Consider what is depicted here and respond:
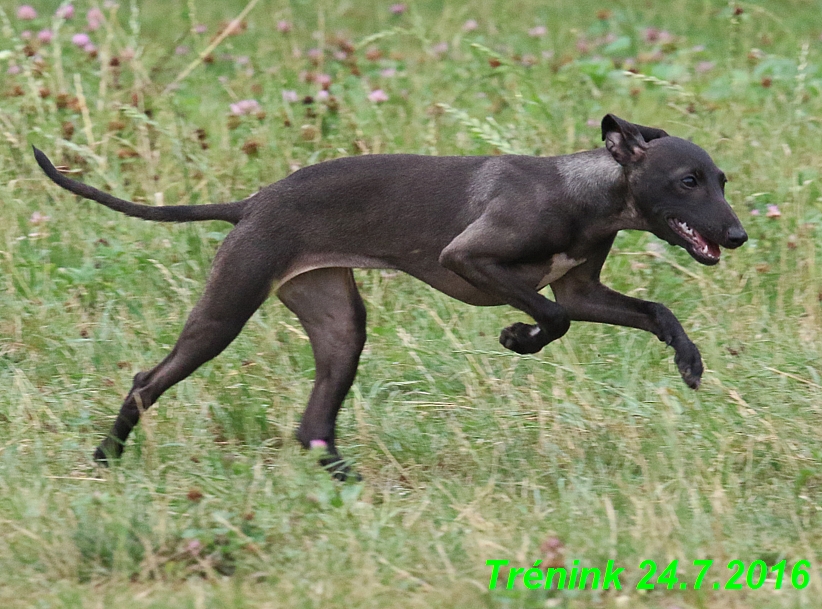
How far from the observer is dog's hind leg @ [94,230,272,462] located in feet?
16.0

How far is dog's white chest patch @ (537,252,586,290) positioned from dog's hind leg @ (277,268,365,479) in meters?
0.77

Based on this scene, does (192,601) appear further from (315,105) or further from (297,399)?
(315,105)

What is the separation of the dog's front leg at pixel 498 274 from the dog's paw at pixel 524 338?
0.08 meters

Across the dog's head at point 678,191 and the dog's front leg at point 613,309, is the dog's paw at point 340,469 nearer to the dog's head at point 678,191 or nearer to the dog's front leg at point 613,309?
the dog's front leg at point 613,309

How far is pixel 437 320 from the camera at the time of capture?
5996 millimetres

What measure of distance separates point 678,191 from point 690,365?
0.61 metres

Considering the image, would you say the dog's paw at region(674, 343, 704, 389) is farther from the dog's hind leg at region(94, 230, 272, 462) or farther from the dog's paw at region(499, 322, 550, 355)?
the dog's hind leg at region(94, 230, 272, 462)

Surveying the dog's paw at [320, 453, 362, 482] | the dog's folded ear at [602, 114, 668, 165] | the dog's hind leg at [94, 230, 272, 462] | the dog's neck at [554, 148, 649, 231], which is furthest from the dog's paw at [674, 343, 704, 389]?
the dog's hind leg at [94, 230, 272, 462]

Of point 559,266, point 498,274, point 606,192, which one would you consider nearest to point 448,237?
point 498,274

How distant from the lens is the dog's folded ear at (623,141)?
4777 mm

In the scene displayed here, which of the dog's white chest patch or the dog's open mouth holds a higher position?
the dog's open mouth

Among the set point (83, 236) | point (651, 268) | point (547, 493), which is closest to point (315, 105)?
point (83, 236)

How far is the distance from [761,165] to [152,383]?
3714 millimetres

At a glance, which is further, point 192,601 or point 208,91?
point 208,91
